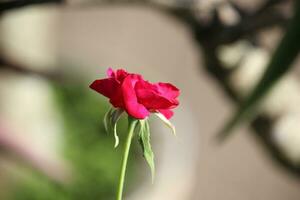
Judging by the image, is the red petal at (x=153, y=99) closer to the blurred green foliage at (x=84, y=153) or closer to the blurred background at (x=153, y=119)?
the blurred background at (x=153, y=119)

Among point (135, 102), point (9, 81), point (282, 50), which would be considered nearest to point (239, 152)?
point (9, 81)

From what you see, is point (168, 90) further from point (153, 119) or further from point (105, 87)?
point (153, 119)

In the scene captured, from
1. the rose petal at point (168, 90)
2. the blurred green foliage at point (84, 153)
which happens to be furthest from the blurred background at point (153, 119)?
the rose petal at point (168, 90)

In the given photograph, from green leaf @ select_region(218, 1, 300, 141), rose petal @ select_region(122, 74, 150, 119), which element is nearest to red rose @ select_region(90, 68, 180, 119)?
rose petal @ select_region(122, 74, 150, 119)

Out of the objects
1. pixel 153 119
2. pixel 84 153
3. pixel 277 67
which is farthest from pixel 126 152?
pixel 84 153

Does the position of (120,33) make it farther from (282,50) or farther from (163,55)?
(282,50)

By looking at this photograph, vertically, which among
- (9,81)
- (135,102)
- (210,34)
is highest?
(9,81)
